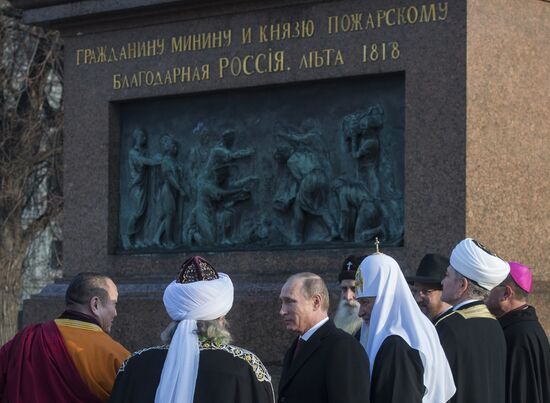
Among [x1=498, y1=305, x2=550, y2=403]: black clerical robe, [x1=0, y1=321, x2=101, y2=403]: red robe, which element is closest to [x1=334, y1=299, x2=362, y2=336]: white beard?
[x1=498, y1=305, x2=550, y2=403]: black clerical robe

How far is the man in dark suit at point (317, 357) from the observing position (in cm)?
626

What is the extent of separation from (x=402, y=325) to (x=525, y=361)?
1705 mm

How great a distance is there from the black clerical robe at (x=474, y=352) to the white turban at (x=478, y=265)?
0.15 m

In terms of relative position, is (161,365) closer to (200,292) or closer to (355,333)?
(200,292)

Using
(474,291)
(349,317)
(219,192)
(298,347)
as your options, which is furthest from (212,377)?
(219,192)

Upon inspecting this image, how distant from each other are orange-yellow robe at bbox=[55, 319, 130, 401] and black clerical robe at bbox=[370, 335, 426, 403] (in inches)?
52.1

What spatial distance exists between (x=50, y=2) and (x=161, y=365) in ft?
25.7

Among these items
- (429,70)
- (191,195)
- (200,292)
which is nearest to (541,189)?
(429,70)

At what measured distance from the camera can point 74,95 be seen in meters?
13.4

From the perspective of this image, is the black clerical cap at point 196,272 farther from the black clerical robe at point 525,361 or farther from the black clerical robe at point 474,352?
the black clerical robe at point 525,361

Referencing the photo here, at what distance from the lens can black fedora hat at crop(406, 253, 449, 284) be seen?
8.46m

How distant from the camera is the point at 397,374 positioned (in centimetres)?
647

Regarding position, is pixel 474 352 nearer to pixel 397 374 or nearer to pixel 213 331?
pixel 397 374

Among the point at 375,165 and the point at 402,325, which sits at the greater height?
the point at 375,165
